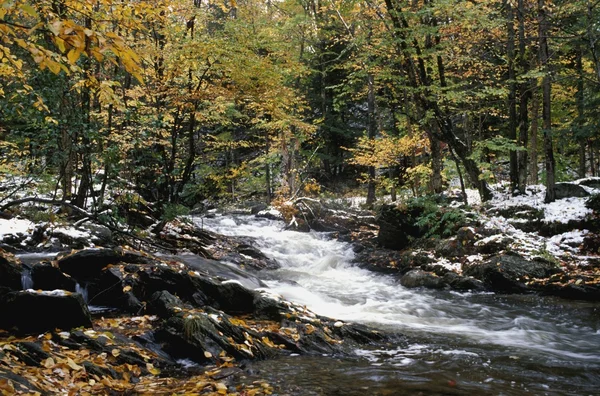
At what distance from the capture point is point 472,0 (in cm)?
1327

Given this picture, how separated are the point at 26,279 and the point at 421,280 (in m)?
8.66

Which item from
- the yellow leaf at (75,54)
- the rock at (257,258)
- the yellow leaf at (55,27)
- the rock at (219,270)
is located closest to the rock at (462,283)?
the rock at (219,270)

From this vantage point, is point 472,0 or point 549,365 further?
point 472,0

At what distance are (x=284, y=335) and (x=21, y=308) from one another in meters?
3.28

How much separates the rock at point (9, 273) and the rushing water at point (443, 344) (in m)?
4.20

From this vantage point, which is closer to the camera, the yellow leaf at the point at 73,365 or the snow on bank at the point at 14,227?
the yellow leaf at the point at 73,365

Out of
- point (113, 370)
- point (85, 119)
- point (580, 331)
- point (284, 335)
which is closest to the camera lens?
point (113, 370)

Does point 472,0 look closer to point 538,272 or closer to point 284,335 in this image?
point 538,272

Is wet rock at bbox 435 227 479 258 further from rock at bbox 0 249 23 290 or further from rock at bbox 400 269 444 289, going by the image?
rock at bbox 0 249 23 290

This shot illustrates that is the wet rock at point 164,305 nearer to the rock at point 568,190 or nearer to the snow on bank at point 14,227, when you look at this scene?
the snow on bank at point 14,227

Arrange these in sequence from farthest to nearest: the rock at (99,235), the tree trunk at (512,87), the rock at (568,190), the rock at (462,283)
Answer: the tree trunk at (512,87) → the rock at (568,190) → the rock at (462,283) → the rock at (99,235)

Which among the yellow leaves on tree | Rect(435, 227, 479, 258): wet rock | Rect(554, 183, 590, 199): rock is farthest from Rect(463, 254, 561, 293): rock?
the yellow leaves on tree

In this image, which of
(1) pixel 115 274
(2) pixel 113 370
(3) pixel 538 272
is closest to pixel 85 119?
(1) pixel 115 274

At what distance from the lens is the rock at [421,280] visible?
10.4m
